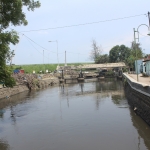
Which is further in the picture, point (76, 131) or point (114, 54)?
point (114, 54)

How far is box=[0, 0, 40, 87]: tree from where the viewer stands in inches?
473

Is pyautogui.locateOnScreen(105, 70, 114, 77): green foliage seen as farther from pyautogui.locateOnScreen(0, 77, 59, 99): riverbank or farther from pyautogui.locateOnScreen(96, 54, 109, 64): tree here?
pyautogui.locateOnScreen(0, 77, 59, 99): riverbank

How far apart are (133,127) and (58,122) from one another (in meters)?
5.45

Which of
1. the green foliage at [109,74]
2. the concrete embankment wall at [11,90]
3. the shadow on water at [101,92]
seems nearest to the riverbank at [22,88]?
the concrete embankment wall at [11,90]

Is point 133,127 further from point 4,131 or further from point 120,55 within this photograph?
point 120,55

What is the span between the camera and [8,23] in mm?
12719

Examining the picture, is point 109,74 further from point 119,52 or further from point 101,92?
point 101,92

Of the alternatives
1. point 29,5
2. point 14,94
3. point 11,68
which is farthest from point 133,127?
point 14,94

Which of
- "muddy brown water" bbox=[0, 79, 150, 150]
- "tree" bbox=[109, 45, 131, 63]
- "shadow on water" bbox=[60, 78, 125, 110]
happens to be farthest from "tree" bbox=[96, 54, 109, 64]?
"muddy brown water" bbox=[0, 79, 150, 150]

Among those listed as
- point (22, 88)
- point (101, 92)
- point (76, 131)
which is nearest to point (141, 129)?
point (76, 131)

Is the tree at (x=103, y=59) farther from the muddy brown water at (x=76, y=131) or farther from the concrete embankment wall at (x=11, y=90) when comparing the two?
the muddy brown water at (x=76, y=131)

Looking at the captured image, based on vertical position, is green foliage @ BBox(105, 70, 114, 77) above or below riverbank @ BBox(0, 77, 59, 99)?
above

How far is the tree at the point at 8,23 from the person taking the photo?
39.4ft

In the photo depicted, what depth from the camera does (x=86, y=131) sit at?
1428 cm
